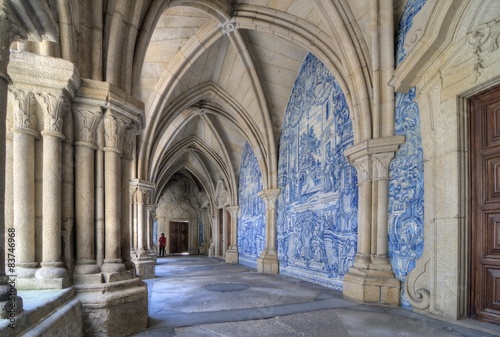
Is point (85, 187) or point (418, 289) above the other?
point (85, 187)

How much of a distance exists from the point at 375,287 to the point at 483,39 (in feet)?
10.00

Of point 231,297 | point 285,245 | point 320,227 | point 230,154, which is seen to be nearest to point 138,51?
point 231,297

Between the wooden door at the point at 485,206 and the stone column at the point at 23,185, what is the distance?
3.98 m

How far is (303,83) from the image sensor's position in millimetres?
7285

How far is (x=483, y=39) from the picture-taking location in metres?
3.21

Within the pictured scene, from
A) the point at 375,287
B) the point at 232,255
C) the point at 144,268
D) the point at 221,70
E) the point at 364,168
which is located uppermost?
the point at 221,70

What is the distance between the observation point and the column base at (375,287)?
423 centimetres

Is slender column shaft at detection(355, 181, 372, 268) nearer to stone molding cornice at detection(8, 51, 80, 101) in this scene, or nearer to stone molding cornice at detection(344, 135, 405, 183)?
stone molding cornice at detection(344, 135, 405, 183)

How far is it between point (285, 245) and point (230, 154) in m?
5.18

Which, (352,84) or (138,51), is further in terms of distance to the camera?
(352,84)

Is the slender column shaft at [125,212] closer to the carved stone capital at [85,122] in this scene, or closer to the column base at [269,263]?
the carved stone capital at [85,122]

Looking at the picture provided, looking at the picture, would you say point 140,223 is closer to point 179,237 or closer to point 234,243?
point 234,243

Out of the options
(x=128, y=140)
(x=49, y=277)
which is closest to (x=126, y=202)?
(x=128, y=140)

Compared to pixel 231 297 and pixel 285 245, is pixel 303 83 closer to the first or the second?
pixel 285 245
